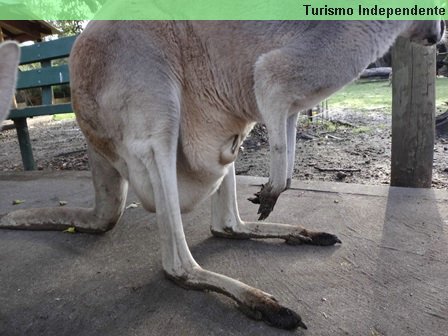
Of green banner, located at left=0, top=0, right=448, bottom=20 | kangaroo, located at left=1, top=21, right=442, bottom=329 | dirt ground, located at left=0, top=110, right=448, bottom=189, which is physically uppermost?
green banner, located at left=0, top=0, right=448, bottom=20

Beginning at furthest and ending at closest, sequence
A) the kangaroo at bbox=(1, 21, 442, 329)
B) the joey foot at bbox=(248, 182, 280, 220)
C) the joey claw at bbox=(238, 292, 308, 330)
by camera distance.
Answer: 1. the joey foot at bbox=(248, 182, 280, 220)
2. the kangaroo at bbox=(1, 21, 442, 329)
3. the joey claw at bbox=(238, 292, 308, 330)

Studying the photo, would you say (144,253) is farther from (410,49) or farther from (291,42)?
(410,49)

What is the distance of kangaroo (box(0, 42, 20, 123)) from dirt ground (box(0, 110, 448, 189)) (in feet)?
8.20

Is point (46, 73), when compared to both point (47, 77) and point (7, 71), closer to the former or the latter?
point (47, 77)

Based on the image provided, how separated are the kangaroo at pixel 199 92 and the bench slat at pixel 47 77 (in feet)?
6.89

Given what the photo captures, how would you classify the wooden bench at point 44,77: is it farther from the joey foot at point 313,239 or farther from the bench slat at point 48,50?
the joey foot at point 313,239

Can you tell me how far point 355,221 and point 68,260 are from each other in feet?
4.53

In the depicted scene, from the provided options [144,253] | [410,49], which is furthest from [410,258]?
[410,49]

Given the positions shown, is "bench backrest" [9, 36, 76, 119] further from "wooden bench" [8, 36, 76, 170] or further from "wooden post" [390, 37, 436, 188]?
"wooden post" [390, 37, 436, 188]

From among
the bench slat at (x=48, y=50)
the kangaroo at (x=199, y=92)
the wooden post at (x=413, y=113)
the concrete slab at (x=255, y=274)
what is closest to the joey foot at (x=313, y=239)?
the concrete slab at (x=255, y=274)

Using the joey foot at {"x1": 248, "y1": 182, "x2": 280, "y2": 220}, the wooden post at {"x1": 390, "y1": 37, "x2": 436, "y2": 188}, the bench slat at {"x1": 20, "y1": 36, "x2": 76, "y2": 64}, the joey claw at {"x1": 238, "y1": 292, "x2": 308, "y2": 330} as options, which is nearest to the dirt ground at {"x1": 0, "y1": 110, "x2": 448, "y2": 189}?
the wooden post at {"x1": 390, "y1": 37, "x2": 436, "y2": 188}

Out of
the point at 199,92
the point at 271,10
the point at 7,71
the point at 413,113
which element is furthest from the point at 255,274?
the point at 413,113

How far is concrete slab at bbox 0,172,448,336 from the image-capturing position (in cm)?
133

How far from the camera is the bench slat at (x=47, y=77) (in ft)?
11.7
